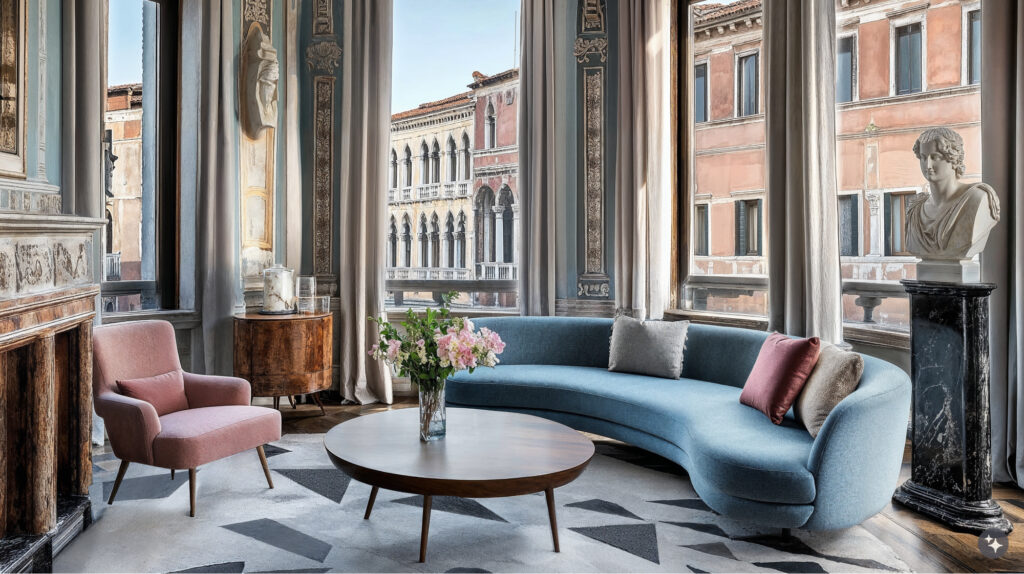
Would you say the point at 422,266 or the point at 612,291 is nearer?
the point at 612,291

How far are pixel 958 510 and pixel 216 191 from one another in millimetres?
4718

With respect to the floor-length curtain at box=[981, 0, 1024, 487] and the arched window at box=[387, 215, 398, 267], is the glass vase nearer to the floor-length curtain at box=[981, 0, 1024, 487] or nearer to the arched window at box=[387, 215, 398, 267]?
the floor-length curtain at box=[981, 0, 1024, 487]

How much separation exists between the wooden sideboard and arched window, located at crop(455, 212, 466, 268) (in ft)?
5.03

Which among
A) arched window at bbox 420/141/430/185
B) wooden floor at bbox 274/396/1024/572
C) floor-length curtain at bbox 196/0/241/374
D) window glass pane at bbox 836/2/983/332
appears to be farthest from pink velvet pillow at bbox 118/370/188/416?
window glass pane at bbox 836/2/983/332

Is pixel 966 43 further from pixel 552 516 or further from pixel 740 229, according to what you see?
pixel 552 516

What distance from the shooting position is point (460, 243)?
20.0ft

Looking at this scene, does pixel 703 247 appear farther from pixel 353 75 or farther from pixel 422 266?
pixel 353 75

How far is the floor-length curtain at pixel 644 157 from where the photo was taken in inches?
201

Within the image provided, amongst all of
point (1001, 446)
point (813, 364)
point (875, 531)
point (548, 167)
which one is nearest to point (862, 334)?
point (1001, 446)

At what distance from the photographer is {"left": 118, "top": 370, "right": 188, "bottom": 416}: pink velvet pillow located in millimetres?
3338

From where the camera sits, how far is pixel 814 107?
160 inches

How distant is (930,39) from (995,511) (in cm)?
269

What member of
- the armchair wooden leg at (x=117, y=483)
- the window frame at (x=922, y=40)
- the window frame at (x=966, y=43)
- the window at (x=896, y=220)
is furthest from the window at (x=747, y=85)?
the armchair wooden leg at (x=117, y=483)

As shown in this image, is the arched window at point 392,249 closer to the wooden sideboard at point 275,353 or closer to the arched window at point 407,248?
the arched window at point 407,248
